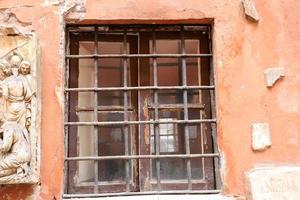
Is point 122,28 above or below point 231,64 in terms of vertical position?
above

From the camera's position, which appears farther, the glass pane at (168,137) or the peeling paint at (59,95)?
the glass pane at (168,137)

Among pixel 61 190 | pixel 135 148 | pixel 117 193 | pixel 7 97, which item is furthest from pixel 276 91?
pixel 7 97

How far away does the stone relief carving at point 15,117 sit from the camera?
1.97 m

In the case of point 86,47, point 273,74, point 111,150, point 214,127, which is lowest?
point 111,150

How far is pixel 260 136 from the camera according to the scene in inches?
85.0

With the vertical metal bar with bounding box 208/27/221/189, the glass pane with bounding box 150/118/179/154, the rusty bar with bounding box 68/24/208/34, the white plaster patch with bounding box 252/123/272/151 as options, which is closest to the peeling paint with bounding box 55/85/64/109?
the rusty bar with bounding box 68/24/208/34

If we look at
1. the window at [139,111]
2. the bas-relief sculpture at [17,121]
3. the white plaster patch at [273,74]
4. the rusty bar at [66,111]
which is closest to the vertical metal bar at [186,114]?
the window at [139,111]

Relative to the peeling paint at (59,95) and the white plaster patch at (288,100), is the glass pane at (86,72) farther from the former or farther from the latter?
the white plaster patch at (288,100)

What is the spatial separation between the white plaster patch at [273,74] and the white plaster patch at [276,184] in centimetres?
43

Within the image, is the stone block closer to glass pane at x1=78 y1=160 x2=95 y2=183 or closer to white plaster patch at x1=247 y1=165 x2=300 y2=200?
white plaster patch at x1=247 y1=165 x2=300 y2=200

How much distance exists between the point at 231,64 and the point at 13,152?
1.13m

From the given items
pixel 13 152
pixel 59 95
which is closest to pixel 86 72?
pixel 59 95

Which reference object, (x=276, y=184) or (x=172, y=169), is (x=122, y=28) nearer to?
(x=172, y=169)

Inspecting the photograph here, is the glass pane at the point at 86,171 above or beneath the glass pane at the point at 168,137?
beneath
